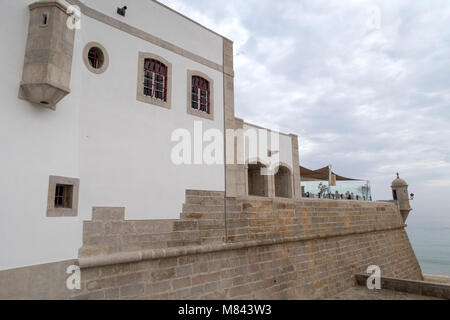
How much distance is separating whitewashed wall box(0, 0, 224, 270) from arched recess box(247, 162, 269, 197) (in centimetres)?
405

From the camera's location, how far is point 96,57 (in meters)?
5.71

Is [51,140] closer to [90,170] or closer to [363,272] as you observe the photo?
[90,170]

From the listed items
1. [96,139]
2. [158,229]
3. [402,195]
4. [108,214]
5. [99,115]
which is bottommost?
[158,229]

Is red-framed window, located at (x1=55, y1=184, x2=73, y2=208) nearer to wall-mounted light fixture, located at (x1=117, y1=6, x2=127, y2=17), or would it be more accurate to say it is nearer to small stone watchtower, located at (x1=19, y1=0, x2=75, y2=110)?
small stone watchtower, located at (x1=19, y1=0, x2=75, y2=110)

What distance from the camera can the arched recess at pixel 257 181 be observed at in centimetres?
1123

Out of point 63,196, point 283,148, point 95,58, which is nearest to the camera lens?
point 63,196

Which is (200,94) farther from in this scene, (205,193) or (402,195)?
(402,195)

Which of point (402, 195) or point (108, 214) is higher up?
point (402, 195)

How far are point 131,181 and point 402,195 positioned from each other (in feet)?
55.2

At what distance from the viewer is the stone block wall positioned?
515cm

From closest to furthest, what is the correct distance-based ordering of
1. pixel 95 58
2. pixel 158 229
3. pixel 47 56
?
pixel 47 56
pixel 95 58
pixel 158 229

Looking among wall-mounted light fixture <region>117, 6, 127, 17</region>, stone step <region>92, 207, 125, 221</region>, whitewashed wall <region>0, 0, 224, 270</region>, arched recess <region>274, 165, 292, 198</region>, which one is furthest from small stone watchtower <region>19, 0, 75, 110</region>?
arched recess <region>274, 165, 292, 198</region>

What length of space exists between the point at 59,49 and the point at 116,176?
7.61 ft

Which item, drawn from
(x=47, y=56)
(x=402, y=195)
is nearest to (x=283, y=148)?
(x=47, y=56)
